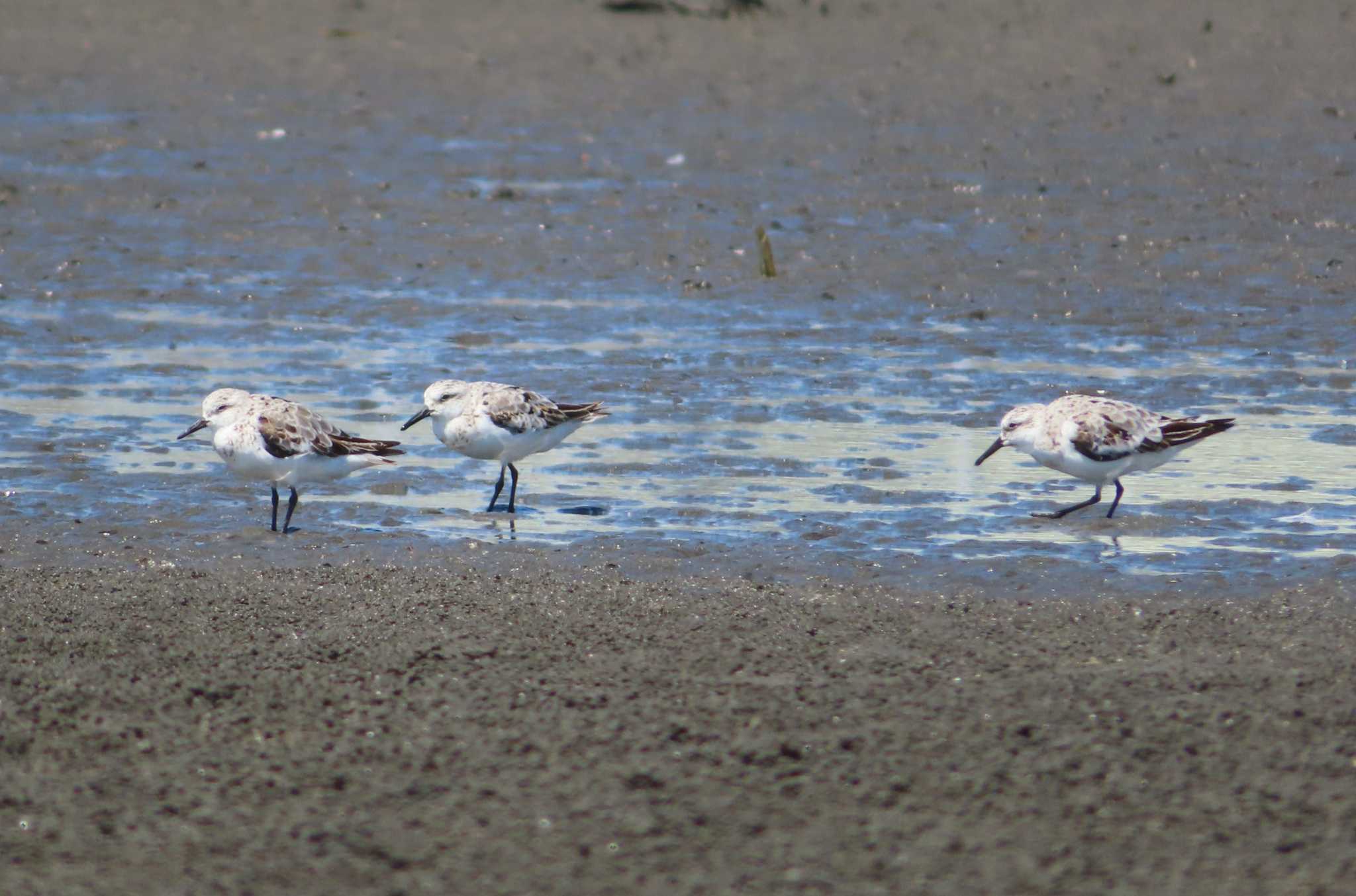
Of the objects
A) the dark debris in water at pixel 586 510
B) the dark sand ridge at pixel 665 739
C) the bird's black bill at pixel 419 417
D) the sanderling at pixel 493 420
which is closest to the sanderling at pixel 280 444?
the bird's black bill at pixel 419 417

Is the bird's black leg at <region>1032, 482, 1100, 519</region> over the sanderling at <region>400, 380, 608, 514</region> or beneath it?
beneath

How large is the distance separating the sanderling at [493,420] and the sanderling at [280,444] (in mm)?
366

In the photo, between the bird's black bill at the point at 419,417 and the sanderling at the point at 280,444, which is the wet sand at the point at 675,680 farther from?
the bird's black bill at the point at 419,417

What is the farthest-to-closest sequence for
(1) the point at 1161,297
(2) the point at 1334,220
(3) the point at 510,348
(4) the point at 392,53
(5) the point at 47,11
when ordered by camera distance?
(5) the point at 47,11 < (4) the point at 392,53 < (2) the point at 1334,220 < (1) the point at 1161,297 < (3) the point at 510,348

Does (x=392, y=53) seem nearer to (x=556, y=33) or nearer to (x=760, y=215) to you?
(x=556, y=33)

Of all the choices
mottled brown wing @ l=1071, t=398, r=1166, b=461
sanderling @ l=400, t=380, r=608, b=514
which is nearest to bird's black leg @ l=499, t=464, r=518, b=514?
sanderling @ l=400, t=380, r=608, b=514

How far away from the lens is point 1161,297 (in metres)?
16.3

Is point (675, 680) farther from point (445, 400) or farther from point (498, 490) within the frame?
point (445, 400)

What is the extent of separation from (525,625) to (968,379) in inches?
249

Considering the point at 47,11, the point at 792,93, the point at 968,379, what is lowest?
the point at 968,379

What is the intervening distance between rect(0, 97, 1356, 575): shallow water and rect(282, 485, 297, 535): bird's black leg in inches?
3.9

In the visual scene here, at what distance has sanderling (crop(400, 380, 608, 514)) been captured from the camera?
11.0 m

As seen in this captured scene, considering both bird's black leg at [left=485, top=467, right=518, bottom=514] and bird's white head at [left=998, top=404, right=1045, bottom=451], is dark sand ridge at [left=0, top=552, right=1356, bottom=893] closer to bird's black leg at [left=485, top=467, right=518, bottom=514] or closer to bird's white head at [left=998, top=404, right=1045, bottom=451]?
bird's black leg at [left=485, top=467, right=518, bottom=514]

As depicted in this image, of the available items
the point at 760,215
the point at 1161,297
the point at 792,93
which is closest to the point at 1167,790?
the point at 1161,297
